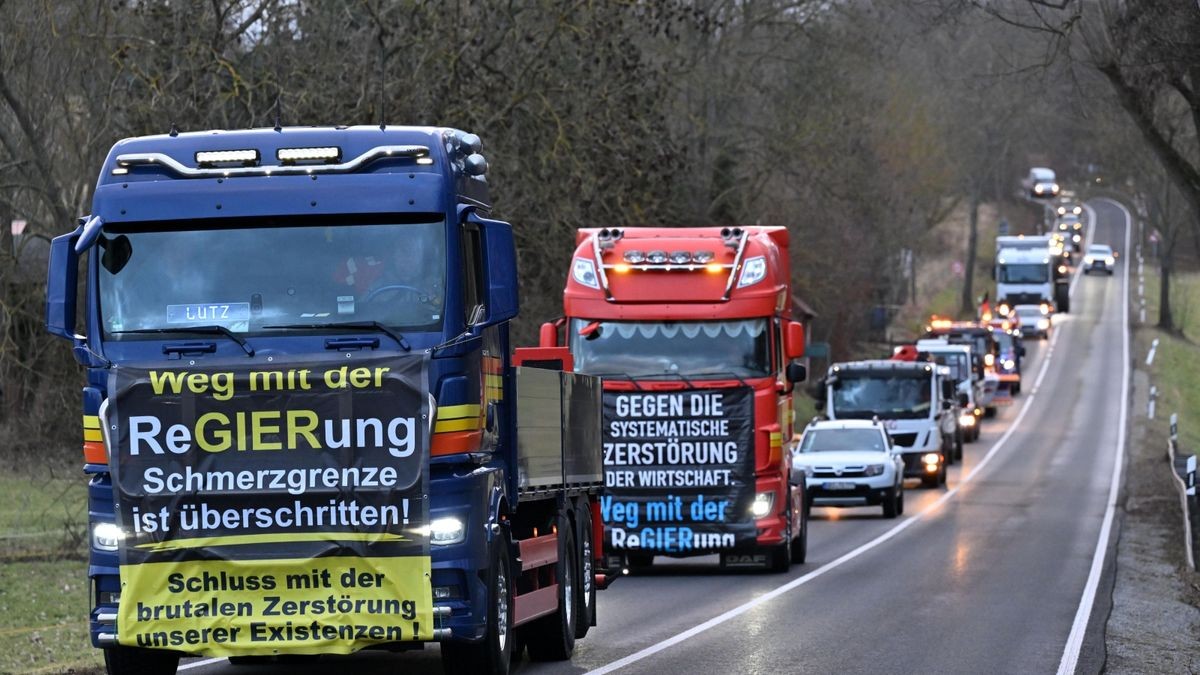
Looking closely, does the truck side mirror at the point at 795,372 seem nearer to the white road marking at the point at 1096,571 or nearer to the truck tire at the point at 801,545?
the truck tire at the point at 801,545

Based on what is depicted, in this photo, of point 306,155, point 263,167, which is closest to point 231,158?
point 263,167

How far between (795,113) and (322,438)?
4245cm

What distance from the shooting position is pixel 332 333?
11.1m

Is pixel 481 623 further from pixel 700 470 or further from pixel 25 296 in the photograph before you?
pixel 25 296

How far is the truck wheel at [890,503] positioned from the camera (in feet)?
114

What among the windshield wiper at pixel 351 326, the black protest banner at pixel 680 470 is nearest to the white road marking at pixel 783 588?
the black protest banner at pixel 680 470

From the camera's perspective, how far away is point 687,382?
73.1ft

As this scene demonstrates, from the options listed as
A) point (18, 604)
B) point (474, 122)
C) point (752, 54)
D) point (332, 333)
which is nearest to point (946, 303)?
point (752, 54)

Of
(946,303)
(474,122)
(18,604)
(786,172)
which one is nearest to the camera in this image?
(18,604)

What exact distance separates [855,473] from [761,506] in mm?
12598

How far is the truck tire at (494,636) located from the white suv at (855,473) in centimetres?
2247

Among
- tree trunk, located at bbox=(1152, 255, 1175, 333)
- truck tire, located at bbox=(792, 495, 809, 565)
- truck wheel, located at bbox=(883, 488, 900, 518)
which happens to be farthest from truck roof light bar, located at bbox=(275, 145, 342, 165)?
tree trunk, located at bbox=(1152, 255, 1175, 333)

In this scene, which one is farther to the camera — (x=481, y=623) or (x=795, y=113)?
(x=795, y=113)

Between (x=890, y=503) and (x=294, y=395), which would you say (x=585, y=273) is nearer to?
(x=294, y=395)
